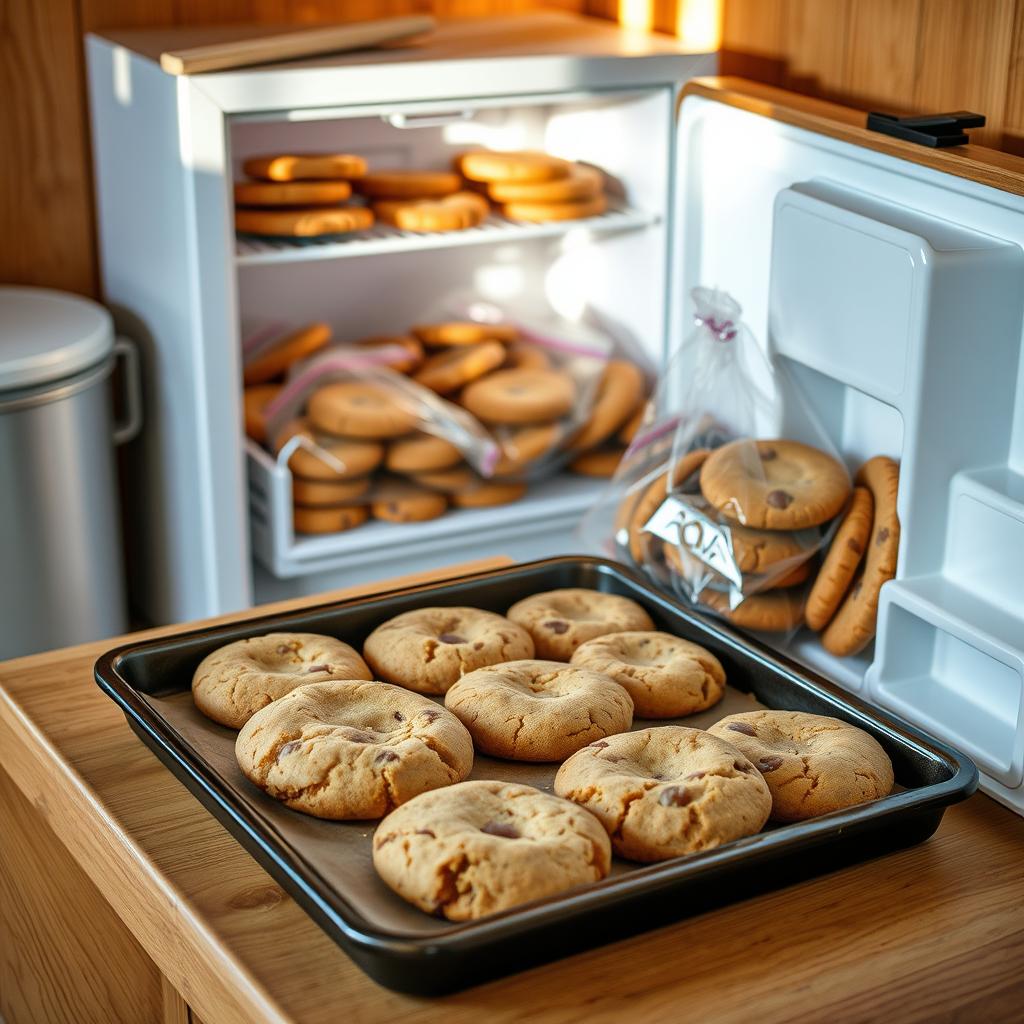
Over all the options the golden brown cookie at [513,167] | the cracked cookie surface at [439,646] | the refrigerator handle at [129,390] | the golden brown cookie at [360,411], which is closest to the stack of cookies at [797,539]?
the cracked cookie surface at [439,646]

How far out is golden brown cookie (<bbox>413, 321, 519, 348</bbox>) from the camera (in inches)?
90.3

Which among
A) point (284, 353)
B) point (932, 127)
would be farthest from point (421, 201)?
point (932, 127)

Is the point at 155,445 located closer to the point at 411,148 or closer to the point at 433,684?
the point at 411,148

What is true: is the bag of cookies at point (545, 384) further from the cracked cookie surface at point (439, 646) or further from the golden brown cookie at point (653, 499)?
the cracked cookie surface at point (439, 646)

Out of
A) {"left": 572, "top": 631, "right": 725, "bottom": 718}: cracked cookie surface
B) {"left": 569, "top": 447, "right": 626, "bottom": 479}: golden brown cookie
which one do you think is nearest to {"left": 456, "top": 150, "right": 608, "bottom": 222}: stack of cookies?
{"left": 569, "top": 447, "right": 626, "bottom": 479}: golden brown cookie

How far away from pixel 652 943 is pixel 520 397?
1.38 m

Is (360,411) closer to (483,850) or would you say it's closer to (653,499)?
(653,499)

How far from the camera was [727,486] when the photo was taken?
4.35 feet

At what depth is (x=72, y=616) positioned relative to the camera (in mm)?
2051

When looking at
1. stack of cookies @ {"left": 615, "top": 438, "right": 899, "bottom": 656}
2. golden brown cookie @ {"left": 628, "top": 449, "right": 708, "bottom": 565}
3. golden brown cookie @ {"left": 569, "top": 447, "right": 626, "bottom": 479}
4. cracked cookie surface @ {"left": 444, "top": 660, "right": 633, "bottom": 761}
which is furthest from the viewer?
golden brown cookie @ {"left": 569, "top": 447, "right": 626, "bottom": 479}

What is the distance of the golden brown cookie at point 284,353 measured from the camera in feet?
7.23

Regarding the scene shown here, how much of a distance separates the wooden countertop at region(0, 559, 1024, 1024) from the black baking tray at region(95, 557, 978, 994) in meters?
0.02

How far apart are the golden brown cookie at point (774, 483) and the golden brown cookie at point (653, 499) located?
30 mm

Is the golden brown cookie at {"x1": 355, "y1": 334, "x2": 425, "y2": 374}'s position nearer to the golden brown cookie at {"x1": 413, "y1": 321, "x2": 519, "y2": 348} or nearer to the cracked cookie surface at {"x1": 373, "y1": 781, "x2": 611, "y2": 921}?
the golden brown cookie at {"x1": 413, "y1": 321, "x2": 519, "y2": 348}
